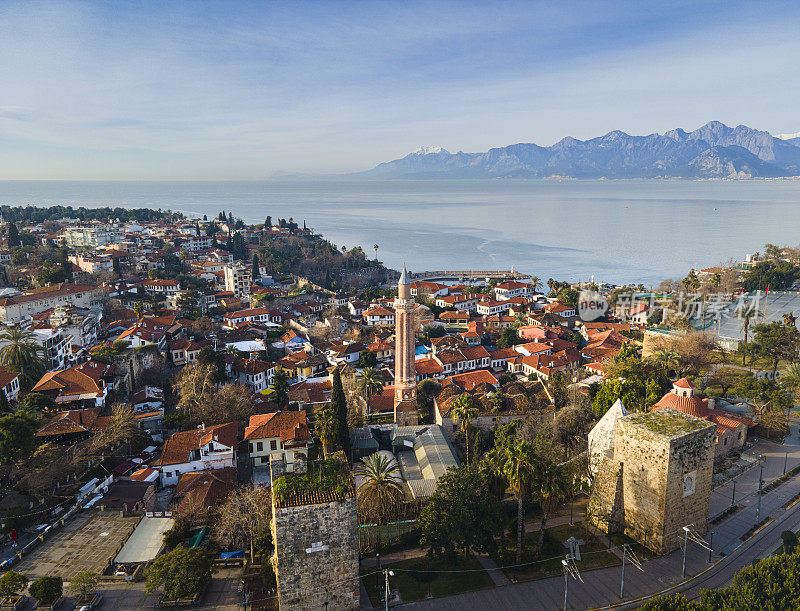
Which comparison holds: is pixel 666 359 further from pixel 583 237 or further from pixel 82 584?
pixel 583 237

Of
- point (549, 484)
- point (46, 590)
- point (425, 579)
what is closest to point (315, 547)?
point (425, 579)

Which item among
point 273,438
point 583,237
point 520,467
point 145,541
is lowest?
point 145,541

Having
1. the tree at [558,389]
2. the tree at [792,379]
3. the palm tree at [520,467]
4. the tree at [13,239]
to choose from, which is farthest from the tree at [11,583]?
the tree at [13,239]

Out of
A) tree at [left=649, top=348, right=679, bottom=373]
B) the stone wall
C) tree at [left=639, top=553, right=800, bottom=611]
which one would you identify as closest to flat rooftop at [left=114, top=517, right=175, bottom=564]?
the stone wall

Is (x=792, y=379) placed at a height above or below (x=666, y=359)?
above

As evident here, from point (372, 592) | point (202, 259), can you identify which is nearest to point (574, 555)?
point (372, 592)

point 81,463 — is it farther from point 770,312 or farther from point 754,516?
point 770,312
